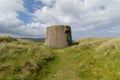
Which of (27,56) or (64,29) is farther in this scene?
(64,29)

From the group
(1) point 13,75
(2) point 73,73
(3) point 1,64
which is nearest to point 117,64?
(2) point 73,73

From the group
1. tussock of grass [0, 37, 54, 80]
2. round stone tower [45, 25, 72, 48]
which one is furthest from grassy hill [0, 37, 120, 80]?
round stone tower [45, 25, 72, 48]

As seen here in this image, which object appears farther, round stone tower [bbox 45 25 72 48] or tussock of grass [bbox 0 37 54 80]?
round stone tower [bbox 45 25 72 48]

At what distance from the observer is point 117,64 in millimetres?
11070

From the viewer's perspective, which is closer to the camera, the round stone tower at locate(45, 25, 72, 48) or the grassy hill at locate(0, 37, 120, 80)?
the grassy hill at locate(0, 37, 120, 80)

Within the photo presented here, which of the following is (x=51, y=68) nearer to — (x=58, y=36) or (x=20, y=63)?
(x=20, y=63)

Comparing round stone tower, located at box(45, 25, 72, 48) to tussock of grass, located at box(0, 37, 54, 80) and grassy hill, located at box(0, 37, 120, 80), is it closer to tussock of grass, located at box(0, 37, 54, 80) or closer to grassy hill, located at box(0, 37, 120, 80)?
tussock of grass, located at box(0, 37, 54, 80)

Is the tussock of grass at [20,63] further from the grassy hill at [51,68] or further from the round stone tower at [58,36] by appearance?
the round stone tower at [58,36]

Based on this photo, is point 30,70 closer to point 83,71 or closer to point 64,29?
point 83,71

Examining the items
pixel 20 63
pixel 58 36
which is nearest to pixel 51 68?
pixel 20 63

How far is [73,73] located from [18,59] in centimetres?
351

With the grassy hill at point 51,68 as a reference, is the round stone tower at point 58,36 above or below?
above

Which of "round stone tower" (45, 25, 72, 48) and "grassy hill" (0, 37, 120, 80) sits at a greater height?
"round stone tower" (45, 25, 72, 48)

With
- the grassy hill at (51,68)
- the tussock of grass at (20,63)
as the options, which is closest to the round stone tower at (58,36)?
the tussock of grass at (20,63)
